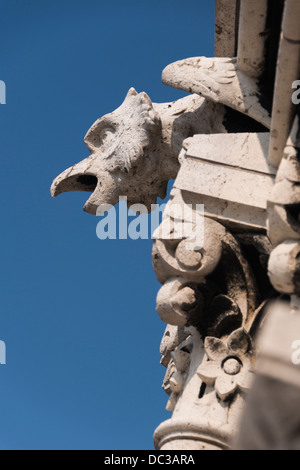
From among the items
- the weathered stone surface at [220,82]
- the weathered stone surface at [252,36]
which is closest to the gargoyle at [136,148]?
the weathered stone surface at [220,82]

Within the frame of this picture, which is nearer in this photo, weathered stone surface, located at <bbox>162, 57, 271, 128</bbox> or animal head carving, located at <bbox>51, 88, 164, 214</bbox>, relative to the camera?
weathered stone surface, located at <bbox>162, 57, 271, 128</bbox>

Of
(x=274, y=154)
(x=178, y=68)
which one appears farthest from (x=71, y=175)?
(x=274, y=154)

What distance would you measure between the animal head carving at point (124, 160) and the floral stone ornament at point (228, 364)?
163 cm

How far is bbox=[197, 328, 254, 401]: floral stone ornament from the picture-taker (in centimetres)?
404

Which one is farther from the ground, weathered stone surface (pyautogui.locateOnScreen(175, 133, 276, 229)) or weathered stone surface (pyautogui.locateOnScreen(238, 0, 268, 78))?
weathered stone surface (pyautogui.locateOnScreen(238, 0, 268, 78))

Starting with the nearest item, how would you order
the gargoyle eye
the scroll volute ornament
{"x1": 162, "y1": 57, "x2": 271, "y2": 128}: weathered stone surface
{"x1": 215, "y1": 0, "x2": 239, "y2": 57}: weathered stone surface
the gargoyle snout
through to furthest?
the scroll volute ornament → {"x1": 162, "y1": 57, "x2": 271, "y2": 128}: weathered stone surface → {"x1": 215, "y1": 0, "x2": 239, "y2": 57}: weathered stone surface → the gargoyle snout → the gargoyle eye

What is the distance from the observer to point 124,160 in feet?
18.0

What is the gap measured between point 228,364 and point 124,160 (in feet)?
5.97

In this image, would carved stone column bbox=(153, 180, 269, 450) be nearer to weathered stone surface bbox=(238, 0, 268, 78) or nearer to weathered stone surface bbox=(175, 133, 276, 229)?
weathered stone surface bbox=(175, 133, 276, 229)

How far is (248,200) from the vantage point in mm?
4258

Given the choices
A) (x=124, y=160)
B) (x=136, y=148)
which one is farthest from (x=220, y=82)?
(x=124, y=160)

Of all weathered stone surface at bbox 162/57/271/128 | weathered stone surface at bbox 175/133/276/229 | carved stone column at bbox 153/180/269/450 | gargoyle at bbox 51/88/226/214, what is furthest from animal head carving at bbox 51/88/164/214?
carved stone column at bbox 153/180/269/450

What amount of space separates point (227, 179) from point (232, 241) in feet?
1.01

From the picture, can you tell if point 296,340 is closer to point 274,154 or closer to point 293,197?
point 293,197
